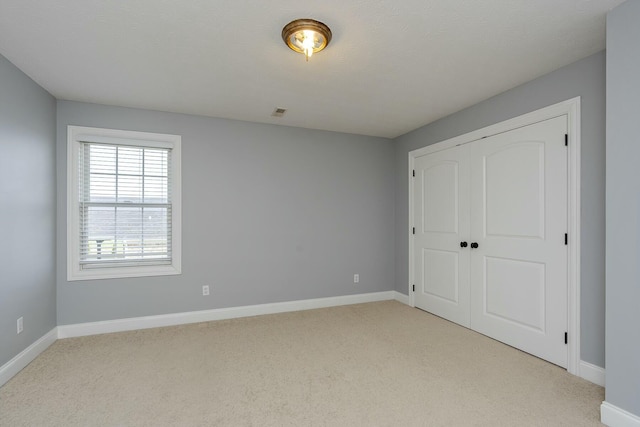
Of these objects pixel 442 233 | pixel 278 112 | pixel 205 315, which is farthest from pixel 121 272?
pixel 442 233

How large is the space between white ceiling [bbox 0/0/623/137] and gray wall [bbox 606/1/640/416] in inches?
9.7

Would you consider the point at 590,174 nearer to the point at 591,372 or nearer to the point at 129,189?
the point at 591,372

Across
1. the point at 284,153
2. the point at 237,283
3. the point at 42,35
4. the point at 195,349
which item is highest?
the point at 42,35

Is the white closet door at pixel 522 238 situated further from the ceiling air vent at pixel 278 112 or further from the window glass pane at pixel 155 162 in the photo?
the window glass pane at pixel 155 162

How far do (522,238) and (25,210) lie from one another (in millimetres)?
4395

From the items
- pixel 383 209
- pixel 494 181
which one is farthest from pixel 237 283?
pixel 494 181

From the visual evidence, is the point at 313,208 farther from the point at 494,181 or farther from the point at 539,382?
the point at 539,382

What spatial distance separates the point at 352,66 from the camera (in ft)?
8.56

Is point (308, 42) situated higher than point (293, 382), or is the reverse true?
point (308, 42)

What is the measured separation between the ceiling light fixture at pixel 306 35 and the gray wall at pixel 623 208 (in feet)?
5.71

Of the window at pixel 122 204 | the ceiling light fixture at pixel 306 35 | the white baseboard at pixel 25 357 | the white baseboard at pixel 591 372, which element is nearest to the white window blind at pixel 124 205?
the window at pixel 122 204

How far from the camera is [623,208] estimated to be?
1.88m

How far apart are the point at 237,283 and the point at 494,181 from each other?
10.3ft

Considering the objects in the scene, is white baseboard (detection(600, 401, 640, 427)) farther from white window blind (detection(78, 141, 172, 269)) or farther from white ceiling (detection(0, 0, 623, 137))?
white window blind (detection(78, 141, 172, 269))
